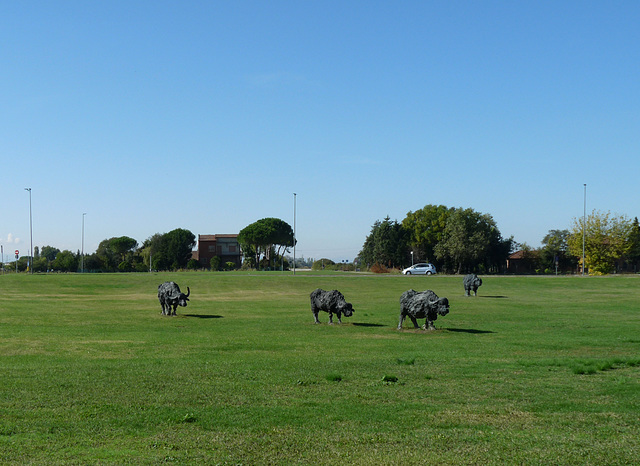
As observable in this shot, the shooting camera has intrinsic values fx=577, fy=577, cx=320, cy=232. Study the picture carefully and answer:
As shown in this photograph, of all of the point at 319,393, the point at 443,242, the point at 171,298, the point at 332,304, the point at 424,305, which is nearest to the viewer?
the point at 319,393

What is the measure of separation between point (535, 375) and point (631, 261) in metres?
104

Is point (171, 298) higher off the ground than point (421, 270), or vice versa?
point (421, 270)

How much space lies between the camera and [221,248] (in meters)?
147

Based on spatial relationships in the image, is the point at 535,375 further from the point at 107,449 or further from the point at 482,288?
the point at 482,288

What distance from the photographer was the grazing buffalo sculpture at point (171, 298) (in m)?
30.2

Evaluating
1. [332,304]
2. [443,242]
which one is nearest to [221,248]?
[443,242]

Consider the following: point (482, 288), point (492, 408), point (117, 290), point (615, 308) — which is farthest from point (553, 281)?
point (492, 408)

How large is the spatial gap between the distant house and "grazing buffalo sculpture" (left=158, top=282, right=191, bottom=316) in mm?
115116

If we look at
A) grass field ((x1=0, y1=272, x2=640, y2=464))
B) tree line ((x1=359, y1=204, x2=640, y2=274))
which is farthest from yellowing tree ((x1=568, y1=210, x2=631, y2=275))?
grass field ((x1=0, y1=272, x2=640, y2=464))

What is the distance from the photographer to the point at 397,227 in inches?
4562

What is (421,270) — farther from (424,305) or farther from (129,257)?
(129,257)

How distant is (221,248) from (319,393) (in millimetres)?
137902

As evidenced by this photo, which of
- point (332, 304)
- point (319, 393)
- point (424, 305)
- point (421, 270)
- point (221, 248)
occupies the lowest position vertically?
point (319, 393)

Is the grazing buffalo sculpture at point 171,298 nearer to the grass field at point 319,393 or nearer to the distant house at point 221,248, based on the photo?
the grass field at point 319,393
